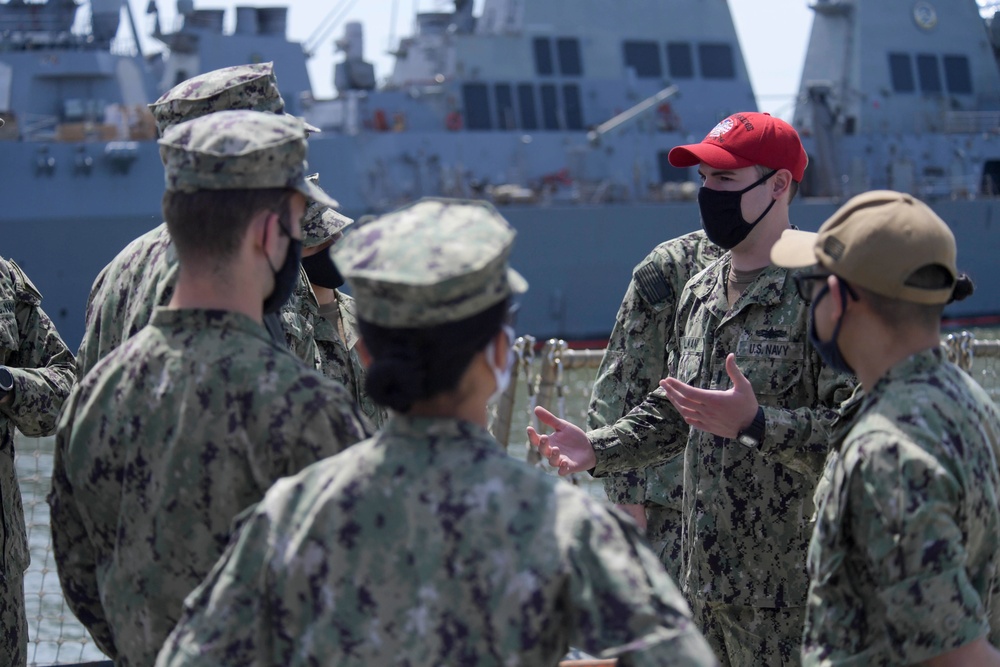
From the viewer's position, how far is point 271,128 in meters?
2.31

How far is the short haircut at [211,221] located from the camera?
7.34 feet

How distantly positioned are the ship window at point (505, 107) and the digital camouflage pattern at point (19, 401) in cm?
2404

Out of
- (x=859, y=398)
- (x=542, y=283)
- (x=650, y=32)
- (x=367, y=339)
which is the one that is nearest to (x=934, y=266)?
(x=859, y=398)

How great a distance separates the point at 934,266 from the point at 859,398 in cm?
33

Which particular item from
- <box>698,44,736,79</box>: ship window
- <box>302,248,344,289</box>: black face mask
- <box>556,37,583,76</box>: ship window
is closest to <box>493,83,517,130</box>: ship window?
<box>556,37,583,76</box>: ship window

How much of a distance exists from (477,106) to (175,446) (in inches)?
1017

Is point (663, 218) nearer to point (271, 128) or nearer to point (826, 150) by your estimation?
point (826, 150)

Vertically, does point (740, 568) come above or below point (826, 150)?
above

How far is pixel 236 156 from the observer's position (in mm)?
2238

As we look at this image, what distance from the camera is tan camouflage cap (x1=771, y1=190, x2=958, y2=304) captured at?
2.16m

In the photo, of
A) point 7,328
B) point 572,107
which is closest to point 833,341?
point 7,328

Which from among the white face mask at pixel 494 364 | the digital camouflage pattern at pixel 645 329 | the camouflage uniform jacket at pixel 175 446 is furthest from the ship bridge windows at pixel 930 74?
the white face mask at pixel 494 364

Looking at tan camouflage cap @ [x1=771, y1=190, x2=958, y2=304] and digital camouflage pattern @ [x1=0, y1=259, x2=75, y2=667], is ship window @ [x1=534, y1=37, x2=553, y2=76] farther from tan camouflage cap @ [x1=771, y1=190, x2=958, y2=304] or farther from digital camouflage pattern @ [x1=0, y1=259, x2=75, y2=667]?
tan camouflage cap @ [x1=771, y1=190, x2=958, y2=304]

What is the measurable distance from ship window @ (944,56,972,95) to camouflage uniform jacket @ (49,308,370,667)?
1313 inches
